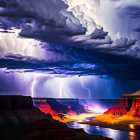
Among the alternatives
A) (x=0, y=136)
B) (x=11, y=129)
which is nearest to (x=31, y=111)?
(x=11, y=129)

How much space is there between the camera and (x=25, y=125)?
15988 cm

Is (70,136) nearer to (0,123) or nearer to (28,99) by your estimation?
(0,123)

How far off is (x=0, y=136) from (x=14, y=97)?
168 ft

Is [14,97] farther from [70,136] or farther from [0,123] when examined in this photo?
[70,136]

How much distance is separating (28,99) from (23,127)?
4333cm

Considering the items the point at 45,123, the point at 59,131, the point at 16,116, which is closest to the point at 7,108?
the point at 16,116

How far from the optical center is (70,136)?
124062 millimetres

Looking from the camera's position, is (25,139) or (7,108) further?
(7,108)

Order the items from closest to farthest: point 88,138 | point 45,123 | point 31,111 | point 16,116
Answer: point 45,123 → point 88,138 → point 16,116 → point 31,111

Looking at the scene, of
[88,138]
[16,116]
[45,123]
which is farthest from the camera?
[16,116]

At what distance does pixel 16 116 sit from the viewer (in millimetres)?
167750

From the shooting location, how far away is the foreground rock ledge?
125 meters

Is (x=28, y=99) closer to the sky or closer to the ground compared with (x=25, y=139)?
closer to the sky

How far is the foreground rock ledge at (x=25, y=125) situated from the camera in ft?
410
